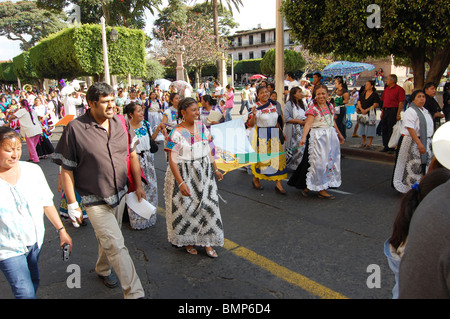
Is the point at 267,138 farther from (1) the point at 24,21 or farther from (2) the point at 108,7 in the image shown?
(1) the point at 24,21

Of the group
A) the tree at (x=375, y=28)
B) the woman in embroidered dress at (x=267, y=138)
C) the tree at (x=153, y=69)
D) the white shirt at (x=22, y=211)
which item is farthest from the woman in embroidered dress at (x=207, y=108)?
the tree at (x=153, y=69)

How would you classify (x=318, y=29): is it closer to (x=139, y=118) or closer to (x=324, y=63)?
(x=139, y=118)

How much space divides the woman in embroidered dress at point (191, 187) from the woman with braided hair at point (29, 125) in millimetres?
6798

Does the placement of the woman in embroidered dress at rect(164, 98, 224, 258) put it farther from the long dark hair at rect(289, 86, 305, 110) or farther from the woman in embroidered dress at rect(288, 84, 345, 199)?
the long dark hair at rect(289, 86, 305, 110)

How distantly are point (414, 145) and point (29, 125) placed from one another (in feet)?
28.4

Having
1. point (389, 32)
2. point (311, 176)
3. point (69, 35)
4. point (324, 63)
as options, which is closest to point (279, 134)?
point (311, 176)

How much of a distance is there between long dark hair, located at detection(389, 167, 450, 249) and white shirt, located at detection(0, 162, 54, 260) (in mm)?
2335

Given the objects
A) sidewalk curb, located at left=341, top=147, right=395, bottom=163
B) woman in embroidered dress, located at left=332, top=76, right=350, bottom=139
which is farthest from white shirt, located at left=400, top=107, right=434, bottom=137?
woman in embroidered dress, located at left=332, top=76, right=350, bottom=139

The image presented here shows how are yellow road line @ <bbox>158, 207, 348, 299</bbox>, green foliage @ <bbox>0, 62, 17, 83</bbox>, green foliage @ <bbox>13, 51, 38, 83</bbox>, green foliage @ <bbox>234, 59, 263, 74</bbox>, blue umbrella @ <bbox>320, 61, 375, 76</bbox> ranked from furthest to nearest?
green foliage @ <bbox>234, 59, 263, 74</bbox> → green foliage @ <bbox>0, 62, 17, 83</bbox> → green foliage @ <bbox>13, 51, 38, 83</bbox> → blue umbrella @ <bbox>320, 61, 375, 76</bbox> → yellow road line @ <bbox>158, 207, 348, 299</bbox>

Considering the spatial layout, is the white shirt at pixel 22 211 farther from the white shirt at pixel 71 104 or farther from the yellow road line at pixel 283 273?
the white shirt at pixel 71 104

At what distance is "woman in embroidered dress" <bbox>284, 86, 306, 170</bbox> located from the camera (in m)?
6.70

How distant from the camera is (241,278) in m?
3.40

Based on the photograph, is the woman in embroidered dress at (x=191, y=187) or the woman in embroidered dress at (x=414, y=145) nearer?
the woman in embroidered dress at (x=191, y=187)

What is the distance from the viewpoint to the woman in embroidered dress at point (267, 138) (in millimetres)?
5992
